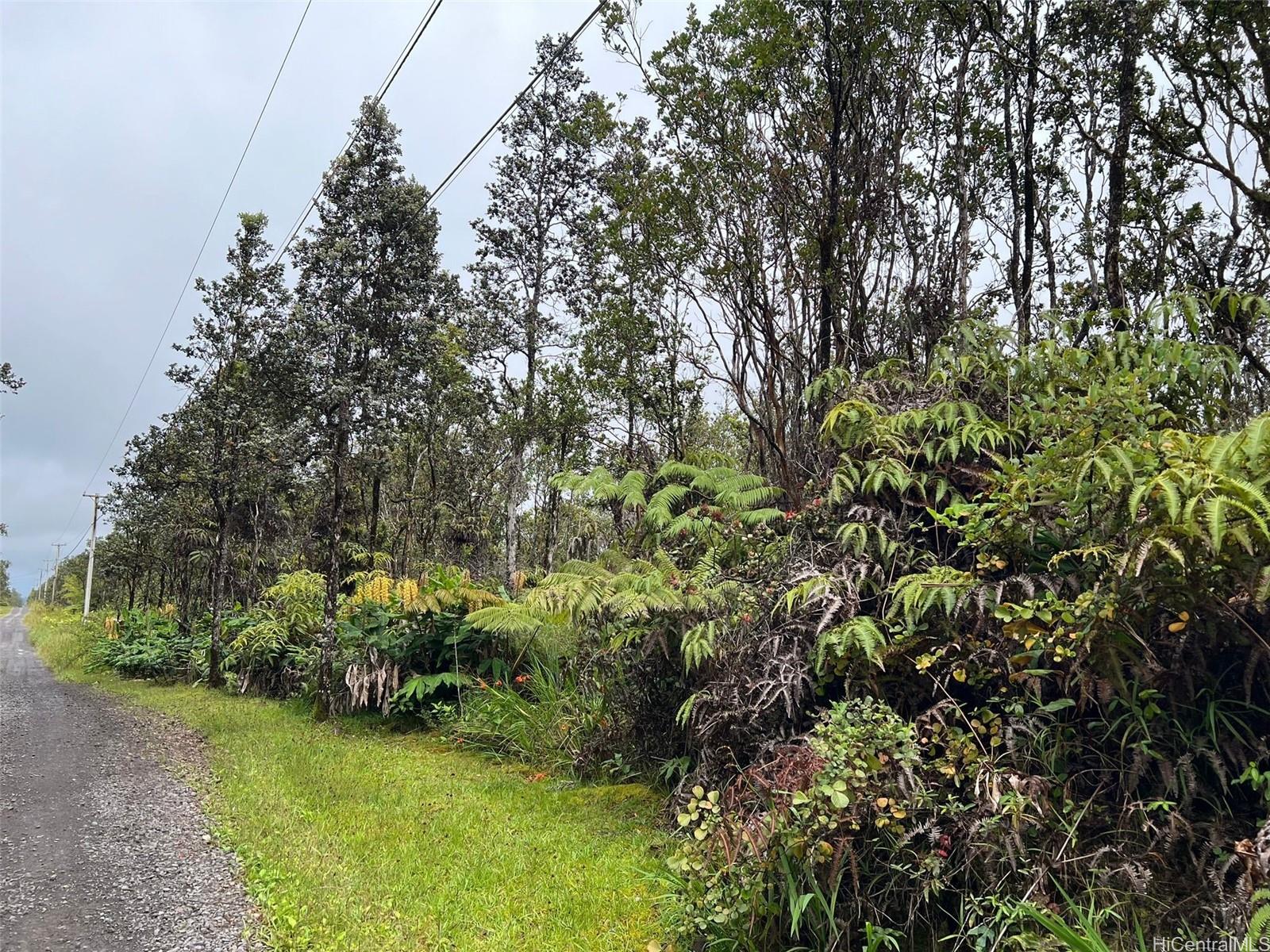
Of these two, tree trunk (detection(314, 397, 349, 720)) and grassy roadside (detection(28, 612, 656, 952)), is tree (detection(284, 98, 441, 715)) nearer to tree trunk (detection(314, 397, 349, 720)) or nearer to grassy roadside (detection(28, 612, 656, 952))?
tree trunk (detection(314, 397, 349, 720))

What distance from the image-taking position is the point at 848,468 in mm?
3951

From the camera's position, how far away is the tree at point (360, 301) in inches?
341

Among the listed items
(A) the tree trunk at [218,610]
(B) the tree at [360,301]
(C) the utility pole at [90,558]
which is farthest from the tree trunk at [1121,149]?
(C) the utility pole at [90,558]

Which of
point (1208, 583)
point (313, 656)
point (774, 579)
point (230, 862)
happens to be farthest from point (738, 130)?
point (313, 656)

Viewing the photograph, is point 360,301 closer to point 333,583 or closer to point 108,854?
point 333,583

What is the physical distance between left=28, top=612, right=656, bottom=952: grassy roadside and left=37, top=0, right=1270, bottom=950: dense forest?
46 cm

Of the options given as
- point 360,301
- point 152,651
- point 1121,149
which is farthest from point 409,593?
point 152,651

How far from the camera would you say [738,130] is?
7.96 meters

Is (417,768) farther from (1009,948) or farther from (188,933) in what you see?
(1009,948)

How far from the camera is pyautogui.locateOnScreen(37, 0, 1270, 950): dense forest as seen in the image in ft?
8.27

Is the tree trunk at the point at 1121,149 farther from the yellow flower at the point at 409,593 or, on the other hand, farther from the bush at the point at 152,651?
the bush at the point at 152,651

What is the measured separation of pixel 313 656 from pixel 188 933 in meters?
7.02

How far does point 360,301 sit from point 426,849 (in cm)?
671

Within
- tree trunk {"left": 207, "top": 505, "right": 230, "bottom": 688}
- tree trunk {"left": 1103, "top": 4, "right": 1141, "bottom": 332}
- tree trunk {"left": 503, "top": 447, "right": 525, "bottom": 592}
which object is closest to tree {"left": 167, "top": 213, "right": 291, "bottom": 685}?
tree trunk {"left": 207, "top": 505, "right": 230, "bottom": 688}
